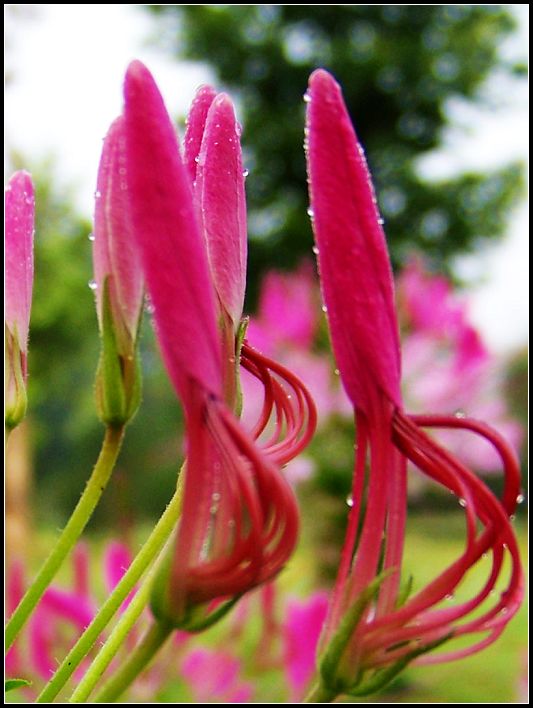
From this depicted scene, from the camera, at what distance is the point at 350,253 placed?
23 centimetres

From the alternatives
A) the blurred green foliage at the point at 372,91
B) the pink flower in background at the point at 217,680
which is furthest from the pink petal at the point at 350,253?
the blurred green foliage at the point at 372,91

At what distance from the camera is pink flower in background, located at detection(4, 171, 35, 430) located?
31cm

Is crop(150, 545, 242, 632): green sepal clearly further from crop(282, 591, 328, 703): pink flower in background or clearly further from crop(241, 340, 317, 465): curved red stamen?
crop(282, 591, 328, 703): pink flower in background

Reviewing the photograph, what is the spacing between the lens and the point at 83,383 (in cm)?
600

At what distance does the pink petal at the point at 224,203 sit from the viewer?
0.86ft

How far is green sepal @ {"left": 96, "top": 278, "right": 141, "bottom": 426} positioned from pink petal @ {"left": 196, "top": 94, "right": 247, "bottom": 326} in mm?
35

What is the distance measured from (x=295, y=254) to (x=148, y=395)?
1533mm

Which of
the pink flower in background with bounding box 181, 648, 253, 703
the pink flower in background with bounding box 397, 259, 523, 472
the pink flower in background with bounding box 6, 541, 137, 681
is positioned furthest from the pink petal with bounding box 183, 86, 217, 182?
A: the pink flower in background with bounding box 397, 259, 523, 472

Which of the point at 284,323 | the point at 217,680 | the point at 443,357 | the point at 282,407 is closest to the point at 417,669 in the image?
the point at 443,357

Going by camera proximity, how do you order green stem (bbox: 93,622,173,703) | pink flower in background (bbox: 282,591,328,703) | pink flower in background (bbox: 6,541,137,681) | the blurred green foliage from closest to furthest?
1. green stem (bbox: 93,622,173,703)
2. pink flower in background (bbox: 6,541,137,681)
3. pink flower in background (bbox: 282,591,328,703)
4. the blurred green foliage

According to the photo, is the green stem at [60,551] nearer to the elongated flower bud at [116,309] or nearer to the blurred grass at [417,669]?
the elongated flower bud at [116,309]

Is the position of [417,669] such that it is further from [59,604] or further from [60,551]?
[60,551]

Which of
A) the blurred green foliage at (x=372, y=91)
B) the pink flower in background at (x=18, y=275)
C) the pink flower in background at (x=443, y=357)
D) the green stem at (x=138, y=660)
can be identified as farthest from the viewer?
the blurred green foliage at (x=372, y=91)

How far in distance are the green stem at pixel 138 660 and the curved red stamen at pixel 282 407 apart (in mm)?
71
